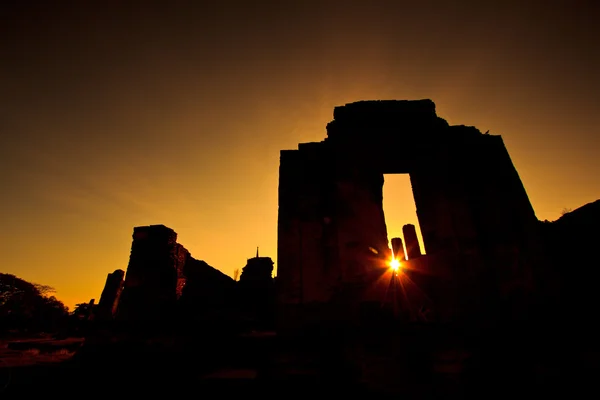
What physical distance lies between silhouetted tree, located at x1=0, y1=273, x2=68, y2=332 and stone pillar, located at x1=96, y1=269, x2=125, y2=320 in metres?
10.1

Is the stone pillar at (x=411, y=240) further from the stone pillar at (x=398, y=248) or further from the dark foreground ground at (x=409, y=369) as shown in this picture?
the dark foreground ground at (x=409, y=369)

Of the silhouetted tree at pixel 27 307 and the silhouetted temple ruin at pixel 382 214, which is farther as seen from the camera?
the silhouetted tree at pixel 27 307

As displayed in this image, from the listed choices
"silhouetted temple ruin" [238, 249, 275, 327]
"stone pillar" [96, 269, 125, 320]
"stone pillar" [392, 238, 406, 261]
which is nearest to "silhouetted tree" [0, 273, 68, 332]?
"stone pillar" [96, 269, 125, 320]

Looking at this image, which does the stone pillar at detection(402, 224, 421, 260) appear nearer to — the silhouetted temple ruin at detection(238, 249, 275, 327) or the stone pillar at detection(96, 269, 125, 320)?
the silhouetted temple ruin at detection(238, 249, 275, 327)

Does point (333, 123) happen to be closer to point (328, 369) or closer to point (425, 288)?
point (425, 288)

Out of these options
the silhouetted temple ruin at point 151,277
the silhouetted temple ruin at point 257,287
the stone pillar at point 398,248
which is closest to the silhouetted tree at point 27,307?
the silhouetted temple ruin at point 257,287

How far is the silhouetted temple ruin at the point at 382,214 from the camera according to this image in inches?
139

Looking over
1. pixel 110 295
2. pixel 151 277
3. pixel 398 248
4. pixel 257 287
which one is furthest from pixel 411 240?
pixel 110 295

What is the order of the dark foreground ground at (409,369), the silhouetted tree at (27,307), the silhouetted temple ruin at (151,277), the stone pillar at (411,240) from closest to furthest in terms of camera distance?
→ 1. the dark foreground ground at (409,369)
2. the silhouetted temple ruin at (151,277)
3. the stone pillar at (411,240)
4. the silhouetted tree at (27,307)

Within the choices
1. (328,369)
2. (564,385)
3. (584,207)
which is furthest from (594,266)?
(328,369)

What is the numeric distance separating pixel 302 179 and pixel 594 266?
5.25 meters

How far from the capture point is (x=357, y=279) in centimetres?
351

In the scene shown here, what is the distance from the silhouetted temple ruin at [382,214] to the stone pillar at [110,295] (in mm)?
12116

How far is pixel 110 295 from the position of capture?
39.9 feet
